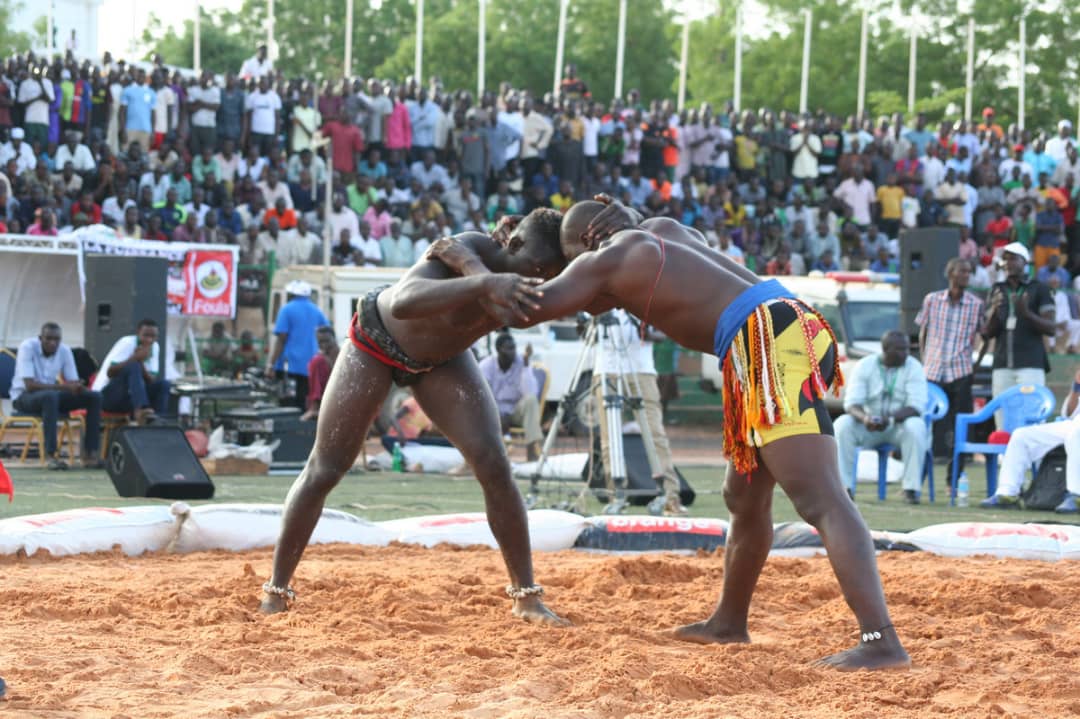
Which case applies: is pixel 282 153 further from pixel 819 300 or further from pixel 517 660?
pixel 517 660

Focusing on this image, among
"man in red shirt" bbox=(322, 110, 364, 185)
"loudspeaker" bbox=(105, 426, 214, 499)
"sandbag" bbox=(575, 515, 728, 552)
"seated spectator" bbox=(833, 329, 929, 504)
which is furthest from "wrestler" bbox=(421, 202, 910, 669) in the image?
"man in red shirt" bbox=(322, 110, 364, 185)

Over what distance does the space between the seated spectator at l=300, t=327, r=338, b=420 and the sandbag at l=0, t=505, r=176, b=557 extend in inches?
242

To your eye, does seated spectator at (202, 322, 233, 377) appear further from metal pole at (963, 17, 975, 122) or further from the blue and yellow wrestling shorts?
metal pole at (963, 17, 975, 122)

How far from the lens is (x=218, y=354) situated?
18.6m

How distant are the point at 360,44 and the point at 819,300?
30.3 meters

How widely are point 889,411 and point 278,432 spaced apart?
5.63 m

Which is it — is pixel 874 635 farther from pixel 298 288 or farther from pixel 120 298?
pixel 298 288

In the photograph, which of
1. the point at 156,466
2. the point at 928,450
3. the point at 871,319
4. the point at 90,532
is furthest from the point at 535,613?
the point at 871,319

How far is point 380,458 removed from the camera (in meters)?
14.8

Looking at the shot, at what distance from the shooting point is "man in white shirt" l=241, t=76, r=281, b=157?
71.8 ft

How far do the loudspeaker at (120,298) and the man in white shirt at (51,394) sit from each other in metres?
0.93

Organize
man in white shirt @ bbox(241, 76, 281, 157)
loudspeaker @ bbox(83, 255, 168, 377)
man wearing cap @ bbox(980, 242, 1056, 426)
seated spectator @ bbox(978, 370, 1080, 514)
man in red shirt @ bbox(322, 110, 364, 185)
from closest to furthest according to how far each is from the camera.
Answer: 1. seated spectator @ bbox(978, 370, 1080, 514)
2. man wearing cap @ bbox(980, 242, 1056, 426)
3. loudspeaker @ bbox(83, 255, 168, 377)
4. man in white shirt @ bbox(241, 76, 281, 157)
5. man in red shirt @ bbox(322, 110, 364, 185)

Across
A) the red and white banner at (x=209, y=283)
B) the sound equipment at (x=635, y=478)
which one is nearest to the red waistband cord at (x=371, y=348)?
the sound equipment at (x=635, y=478)

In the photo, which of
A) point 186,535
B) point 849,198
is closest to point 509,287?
point 186,535
